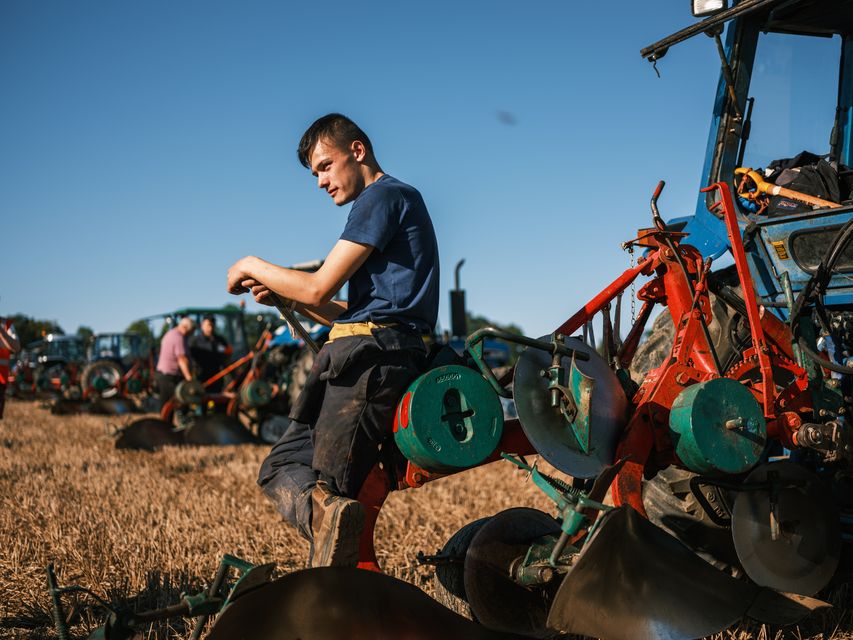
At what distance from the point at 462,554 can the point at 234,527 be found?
232cm

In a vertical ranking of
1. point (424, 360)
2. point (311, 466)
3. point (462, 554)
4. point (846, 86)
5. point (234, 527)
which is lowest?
point (234, 527)

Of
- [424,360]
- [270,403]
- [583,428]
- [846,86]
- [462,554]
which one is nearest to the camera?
[583,428]

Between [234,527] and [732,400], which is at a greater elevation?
[732,400]

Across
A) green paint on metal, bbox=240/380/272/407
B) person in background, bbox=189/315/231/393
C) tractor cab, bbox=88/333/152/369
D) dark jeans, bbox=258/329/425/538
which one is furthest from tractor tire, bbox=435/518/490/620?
tractor cab, bbox=88/333/152/369

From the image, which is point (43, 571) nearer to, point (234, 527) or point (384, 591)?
point (234, 527)

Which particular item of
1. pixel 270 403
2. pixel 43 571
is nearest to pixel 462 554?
pixel 43 571

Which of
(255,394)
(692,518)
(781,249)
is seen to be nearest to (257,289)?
(692,518)

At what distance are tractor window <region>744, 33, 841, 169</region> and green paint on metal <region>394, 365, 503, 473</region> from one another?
2.18 metres

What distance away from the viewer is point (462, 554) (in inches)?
112

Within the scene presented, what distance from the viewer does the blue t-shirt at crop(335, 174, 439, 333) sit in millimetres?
2465

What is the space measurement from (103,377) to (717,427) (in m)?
16.3

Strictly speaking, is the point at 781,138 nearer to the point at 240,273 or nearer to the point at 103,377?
the point at 240,273

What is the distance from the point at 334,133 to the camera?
2.59 metres

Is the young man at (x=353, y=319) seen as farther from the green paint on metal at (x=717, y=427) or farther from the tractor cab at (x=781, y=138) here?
the tractor cab at (x=781, y=138)
